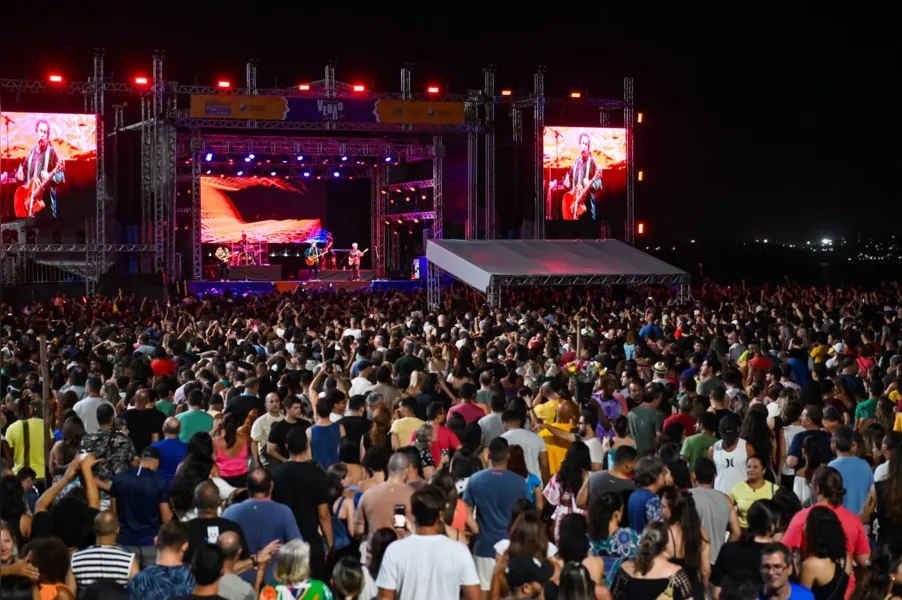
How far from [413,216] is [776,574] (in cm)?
3227

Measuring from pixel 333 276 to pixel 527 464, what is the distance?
30.6m

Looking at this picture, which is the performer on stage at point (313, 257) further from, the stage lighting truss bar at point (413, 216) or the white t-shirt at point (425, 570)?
the white t-shirt at point (425, 570)

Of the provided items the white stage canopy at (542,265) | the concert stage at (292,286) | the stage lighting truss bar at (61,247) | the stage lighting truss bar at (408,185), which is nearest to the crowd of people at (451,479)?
the white stage canopy at (542,265)

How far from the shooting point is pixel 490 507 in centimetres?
679

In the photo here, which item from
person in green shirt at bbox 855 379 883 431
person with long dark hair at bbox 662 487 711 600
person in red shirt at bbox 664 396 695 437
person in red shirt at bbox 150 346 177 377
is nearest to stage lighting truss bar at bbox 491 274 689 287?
person in red shirt at bbox 150 346 177 377

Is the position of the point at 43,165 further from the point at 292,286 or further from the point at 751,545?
the point at 751,545

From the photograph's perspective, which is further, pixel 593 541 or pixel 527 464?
pixel 527 464

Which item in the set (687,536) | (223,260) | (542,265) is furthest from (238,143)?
(687,536)

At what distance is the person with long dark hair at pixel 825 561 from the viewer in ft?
19.2

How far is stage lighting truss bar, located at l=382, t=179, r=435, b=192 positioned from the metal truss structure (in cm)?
6

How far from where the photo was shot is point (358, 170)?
39844 millimetres

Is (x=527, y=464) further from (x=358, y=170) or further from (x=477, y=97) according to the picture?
(x=358, y=170)

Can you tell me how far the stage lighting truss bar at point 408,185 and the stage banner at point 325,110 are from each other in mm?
3072

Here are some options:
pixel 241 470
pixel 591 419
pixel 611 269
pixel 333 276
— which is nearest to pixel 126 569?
pixel 241 470
